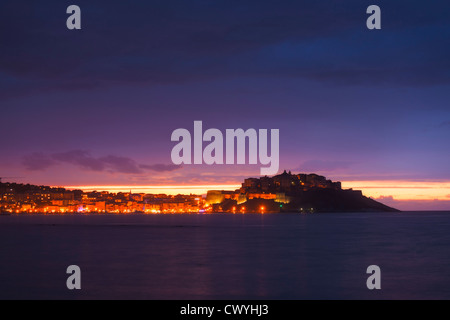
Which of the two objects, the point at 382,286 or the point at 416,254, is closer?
the point at 382,286

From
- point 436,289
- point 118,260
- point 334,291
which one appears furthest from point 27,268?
point 436,289

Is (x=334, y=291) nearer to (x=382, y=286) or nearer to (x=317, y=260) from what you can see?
→ (x=382, y=286)

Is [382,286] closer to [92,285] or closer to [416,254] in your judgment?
[92,285]

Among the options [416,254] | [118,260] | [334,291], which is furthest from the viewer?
[416,254]

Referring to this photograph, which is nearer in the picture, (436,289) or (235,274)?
(436,289)
